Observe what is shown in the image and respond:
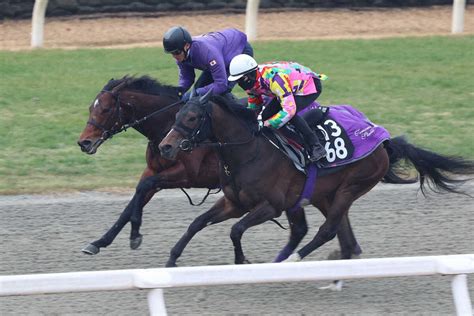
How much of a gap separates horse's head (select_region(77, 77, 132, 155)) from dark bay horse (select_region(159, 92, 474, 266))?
1.04m

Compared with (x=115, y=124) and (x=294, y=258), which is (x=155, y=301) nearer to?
(x=294, y=258)

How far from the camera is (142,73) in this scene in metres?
13.2

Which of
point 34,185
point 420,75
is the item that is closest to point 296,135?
point 34,185

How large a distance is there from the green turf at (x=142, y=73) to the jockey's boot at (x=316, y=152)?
3.25 metres

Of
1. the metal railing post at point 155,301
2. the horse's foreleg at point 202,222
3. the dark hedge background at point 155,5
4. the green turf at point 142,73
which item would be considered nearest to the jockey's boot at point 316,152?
the horse's foreleg at point 202,222

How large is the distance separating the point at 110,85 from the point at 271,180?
1.55 m

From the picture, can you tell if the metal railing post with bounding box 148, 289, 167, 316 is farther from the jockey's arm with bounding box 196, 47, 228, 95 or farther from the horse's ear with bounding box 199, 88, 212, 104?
the jockey's arm with bounding box 196, 47, 228, 95

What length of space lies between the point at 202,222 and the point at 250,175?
1.51 feet

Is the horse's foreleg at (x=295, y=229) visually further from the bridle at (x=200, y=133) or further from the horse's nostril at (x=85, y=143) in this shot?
the horse's nostril at (x=85, y=143)

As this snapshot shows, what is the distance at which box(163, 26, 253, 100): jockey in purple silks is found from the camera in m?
7.55

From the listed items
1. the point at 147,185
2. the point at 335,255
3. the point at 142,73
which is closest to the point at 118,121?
the point at 147,185

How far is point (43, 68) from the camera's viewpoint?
45.1 feet

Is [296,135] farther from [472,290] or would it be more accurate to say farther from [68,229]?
[68,229]

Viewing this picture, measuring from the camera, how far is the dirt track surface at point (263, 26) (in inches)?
597
